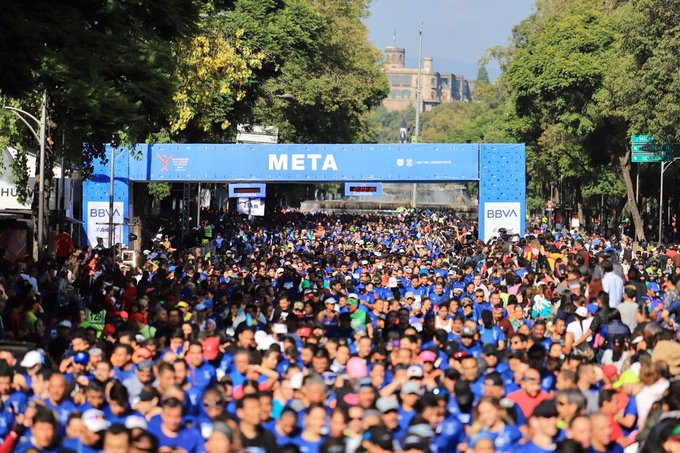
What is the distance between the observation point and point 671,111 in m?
46.1

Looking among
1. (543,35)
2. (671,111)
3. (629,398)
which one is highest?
(543,35)

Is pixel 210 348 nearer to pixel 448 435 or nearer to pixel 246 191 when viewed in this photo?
pixel 448 435

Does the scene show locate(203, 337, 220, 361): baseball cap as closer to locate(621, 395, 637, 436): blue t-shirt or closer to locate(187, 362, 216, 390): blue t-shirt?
locate(187, 362, 216, 390): blue t-shirt

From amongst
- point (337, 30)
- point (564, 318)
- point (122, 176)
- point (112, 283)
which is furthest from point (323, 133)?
point (564, 318)

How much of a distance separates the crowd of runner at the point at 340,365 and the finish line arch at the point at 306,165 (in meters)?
19.4

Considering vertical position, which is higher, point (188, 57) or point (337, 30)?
point (337, 30)

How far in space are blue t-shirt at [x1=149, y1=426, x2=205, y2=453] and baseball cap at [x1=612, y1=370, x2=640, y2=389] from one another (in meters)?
4.31

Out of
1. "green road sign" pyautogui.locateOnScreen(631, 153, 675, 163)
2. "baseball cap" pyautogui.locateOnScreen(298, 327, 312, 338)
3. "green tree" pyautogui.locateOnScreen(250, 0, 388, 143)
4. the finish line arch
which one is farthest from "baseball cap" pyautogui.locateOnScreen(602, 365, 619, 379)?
"green tree" pyautogui.locateOnScreen(250, 0, 388, 143)

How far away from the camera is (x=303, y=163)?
154ft

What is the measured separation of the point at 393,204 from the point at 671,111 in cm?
7988

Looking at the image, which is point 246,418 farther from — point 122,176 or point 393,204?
point 393,204

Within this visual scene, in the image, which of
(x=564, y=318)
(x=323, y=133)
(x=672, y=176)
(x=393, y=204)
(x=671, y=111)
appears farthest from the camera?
(x=393, y=204)

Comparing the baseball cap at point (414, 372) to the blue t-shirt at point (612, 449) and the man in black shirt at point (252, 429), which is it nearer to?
the man in black shirt at point (252, 429)

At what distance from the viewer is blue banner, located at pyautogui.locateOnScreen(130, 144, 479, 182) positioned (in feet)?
153
